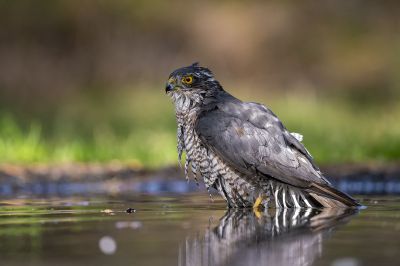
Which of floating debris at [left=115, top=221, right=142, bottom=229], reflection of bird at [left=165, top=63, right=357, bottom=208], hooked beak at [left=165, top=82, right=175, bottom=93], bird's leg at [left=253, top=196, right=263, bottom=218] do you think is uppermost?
hooked beak at [left=165, top=82, right=175, bottom=93]

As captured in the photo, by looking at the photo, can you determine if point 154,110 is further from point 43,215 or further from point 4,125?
point 43,215

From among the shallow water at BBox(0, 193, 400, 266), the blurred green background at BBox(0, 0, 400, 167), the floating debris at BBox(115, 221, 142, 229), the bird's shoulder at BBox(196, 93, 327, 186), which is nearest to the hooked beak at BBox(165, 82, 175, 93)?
the bird's shoulder at BBox(196, 93, 327, 186)

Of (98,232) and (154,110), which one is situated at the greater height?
(154,110)

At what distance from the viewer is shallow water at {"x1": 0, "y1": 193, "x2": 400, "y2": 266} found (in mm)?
5879

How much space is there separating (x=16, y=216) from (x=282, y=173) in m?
2.03

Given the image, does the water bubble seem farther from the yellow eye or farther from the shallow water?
the yellow eye

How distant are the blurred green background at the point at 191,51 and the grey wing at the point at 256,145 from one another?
45.1 ft

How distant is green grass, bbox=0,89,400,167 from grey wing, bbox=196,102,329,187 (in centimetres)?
466

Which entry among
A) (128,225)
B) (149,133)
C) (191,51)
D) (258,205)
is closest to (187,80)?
(258,205)

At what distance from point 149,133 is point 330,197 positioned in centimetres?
804

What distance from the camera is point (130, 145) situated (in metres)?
15.0

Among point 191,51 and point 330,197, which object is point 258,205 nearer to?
point 330,197

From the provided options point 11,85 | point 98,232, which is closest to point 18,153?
point 98,232

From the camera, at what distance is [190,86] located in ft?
32.1
